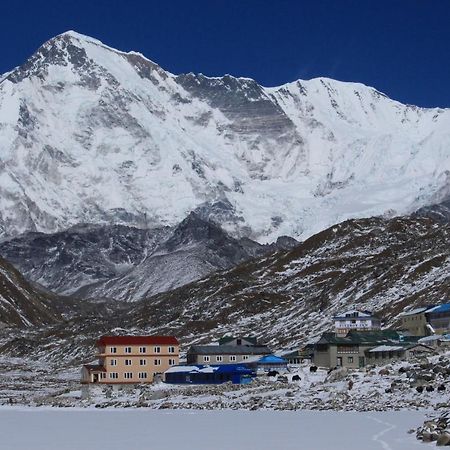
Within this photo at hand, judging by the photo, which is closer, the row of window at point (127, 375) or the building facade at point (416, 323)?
the row of window at point (127, 375)

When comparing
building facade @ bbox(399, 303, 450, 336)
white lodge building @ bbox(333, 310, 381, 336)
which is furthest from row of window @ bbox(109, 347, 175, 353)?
building facade @ bbox(399, 303, 450, 336)

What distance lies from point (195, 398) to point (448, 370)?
106ft

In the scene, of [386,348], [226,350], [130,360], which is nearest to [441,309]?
[386,348]

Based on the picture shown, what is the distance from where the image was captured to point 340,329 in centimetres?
19125

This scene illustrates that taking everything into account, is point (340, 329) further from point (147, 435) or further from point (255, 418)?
point (147, 435)

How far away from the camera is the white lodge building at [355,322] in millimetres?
188625

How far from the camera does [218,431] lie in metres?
72.2

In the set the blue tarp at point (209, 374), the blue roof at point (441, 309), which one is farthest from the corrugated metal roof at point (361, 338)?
the blue tarp at point (209, 374)

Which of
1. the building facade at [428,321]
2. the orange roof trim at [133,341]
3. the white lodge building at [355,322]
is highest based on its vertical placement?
the white lodge building at [355,322]

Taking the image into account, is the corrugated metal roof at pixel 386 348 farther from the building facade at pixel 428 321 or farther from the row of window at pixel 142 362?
the row of window at pixel 142 362

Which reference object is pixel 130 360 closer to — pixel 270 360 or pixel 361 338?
pixel 270 360

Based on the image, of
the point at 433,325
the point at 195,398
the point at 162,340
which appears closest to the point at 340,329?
the point at 433,325

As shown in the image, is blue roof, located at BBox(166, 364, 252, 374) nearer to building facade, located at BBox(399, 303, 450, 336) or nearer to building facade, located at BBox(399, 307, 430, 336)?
building facade, located at BBox(399, 303, 450, 336)

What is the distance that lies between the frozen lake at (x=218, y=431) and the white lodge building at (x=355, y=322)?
96600 millimetres
